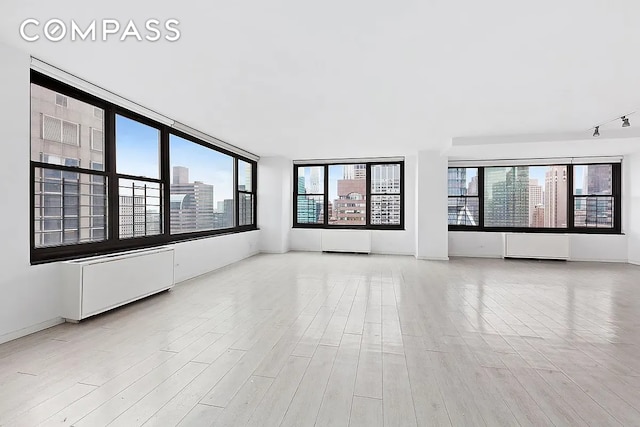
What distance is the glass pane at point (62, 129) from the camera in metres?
3.19

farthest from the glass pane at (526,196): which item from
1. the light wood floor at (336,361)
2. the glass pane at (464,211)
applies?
the light wood floor at (336,361)

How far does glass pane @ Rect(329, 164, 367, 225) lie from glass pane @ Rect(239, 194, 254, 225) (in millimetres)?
2232

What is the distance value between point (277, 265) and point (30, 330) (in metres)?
4.11

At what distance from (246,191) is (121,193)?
3971 millimetres

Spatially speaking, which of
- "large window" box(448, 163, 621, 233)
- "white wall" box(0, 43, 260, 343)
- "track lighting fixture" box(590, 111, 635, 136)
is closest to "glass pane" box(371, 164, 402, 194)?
"large window" box(448, 163, 621, 233)

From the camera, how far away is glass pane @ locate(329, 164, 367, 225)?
343 inches

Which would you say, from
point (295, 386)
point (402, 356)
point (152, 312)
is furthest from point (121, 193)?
point (402, 356)

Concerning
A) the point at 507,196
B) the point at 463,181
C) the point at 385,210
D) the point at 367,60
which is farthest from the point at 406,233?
the point at 367,60

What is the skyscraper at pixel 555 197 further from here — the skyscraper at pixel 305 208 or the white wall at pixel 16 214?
the white wall at pixel 16 214

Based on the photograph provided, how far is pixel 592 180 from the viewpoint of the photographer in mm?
7637

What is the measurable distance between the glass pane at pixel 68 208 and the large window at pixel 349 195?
222 inches

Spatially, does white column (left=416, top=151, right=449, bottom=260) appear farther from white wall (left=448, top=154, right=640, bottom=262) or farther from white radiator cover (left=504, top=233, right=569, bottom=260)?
white radiator cover (left=504, top=233, right=569, bottom=260)

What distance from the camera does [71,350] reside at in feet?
8.64

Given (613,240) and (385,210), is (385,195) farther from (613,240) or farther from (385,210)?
(613,240)
